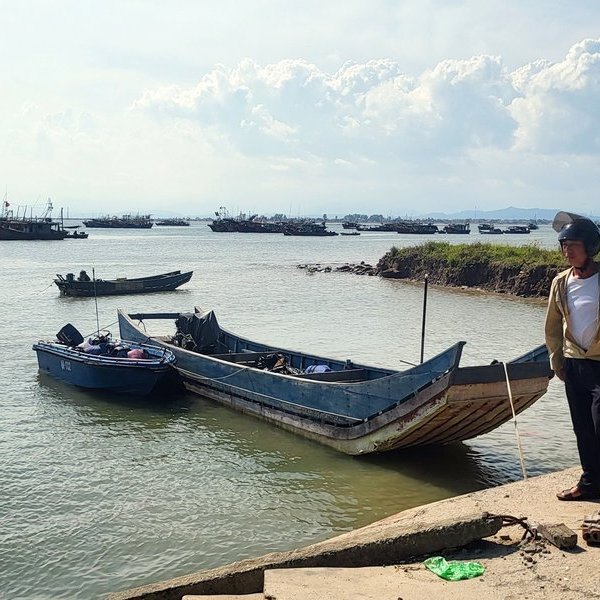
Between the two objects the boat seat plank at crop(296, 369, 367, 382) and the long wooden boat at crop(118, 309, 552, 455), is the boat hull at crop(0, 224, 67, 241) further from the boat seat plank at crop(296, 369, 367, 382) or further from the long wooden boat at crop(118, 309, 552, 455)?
the boat seat plank at crop(296, 369, 367, 382)

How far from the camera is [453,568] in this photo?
185 inches

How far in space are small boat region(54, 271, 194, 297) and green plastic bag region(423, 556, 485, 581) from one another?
2668cm

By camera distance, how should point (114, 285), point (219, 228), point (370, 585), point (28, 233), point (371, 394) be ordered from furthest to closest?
point (219, 228), point (28, 233), point (114, 285), point (371, 394), point (370, 585)

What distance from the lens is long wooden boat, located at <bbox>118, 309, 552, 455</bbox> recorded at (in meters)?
8.60

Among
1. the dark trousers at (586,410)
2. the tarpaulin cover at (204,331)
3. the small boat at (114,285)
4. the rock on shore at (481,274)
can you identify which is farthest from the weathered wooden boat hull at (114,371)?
the rock on shore at (481,274)

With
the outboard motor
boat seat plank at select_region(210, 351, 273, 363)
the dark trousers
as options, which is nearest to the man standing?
the dark trousers

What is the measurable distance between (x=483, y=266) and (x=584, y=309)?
3214 centimetres

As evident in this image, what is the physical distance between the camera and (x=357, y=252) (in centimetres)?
7419

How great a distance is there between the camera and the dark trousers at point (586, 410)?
17.7ft

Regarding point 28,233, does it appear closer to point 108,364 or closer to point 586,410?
point 108,364

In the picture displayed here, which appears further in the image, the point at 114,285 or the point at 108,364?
the point at 114,285

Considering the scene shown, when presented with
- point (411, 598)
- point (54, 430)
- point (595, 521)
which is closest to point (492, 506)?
point (595, 521)

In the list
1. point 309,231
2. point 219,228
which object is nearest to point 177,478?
point 309,231

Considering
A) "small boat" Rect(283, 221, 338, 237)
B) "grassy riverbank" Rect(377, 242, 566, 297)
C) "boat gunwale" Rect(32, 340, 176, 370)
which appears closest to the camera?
"boat gunwale" Rect(32, 340, 176, 370)
